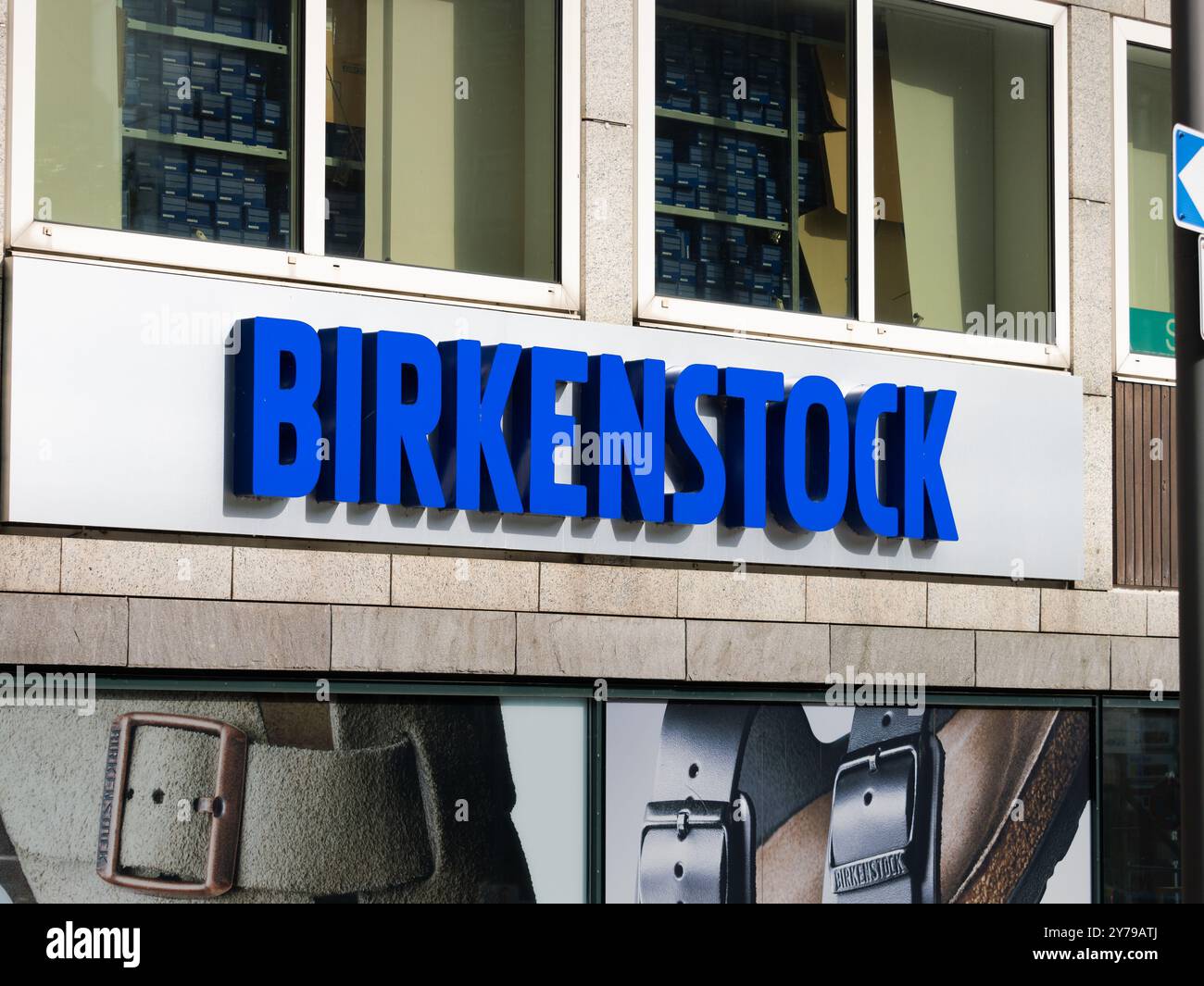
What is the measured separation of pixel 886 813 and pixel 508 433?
3.29 m

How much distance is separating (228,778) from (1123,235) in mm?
6932

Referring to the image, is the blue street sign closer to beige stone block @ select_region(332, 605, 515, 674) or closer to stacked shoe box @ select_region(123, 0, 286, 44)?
beige stone block @ select_region(332, 605, 515, 674)

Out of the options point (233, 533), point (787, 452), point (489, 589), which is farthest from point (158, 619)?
point (787, 452)

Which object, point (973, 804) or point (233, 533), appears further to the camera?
point (973, 804)

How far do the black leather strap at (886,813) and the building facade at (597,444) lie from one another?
0.10 ft

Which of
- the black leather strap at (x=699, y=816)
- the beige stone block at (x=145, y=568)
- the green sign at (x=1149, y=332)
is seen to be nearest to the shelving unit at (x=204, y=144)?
the beige stone block at (x=145, y=568)

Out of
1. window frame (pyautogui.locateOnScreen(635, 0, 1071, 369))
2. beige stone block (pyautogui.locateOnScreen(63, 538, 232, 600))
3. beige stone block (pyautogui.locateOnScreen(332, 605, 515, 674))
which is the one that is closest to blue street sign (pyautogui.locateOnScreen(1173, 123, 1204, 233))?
window frame (pyautogui.locateOnScreen(635, 0, 1071, 369))

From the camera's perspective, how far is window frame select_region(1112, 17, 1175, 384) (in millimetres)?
11758

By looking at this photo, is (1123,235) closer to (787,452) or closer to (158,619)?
(787,452)

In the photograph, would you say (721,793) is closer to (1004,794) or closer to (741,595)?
(741,595)

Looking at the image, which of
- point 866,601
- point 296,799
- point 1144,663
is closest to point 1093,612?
point 1144,663

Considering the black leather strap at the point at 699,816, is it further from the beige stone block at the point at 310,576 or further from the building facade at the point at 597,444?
the beige stone block at the point at 310,576

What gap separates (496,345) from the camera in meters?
9.37

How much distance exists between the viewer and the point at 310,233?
9.10 m
